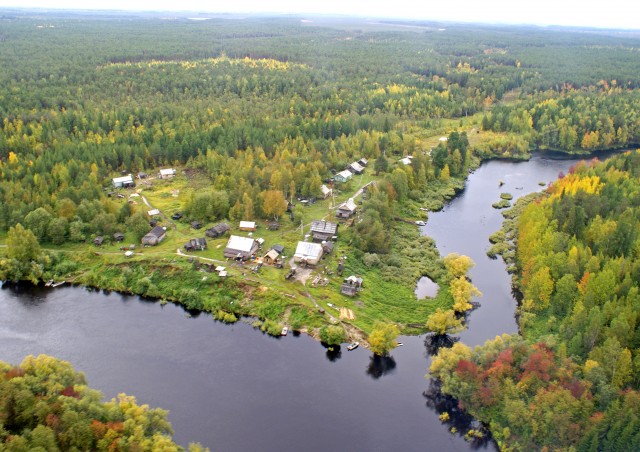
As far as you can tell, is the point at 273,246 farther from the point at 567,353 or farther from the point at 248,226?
the point at 567,353

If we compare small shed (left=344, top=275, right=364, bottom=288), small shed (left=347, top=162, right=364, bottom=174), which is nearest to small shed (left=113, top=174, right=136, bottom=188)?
small shed (left=347, top=162, right=364, bottom=174)

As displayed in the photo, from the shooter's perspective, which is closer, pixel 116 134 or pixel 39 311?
pixel 39 311

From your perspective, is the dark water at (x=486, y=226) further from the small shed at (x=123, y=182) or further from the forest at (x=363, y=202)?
the small shed at (x=123, y=182)

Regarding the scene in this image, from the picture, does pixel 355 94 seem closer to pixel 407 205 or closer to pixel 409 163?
pixel 409 163

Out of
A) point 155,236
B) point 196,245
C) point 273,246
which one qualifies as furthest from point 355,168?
point 155,236

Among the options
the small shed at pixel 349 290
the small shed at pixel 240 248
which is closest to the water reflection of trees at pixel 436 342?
the small shed at pixel 349 290

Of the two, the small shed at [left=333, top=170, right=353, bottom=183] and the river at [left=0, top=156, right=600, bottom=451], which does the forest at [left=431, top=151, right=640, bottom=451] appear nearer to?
the river at [left=0, top=156, right=600, bottom=451]

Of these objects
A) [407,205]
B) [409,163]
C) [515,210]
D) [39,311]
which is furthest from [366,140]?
[39,311]
